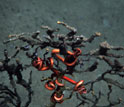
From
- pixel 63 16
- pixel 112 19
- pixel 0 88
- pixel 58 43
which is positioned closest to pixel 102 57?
pixel 58 43

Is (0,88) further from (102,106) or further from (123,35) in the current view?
(123,35)

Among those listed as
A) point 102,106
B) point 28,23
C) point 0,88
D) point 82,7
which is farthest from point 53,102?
point 82,7

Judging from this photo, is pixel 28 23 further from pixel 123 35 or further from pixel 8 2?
pixel 123 35

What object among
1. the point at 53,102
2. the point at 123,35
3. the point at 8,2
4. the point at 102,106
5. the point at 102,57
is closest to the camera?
the point at 102,57

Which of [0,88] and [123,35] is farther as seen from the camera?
[123,35]

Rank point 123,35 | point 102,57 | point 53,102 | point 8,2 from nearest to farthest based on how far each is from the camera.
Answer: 1. point 102,57
2. point 53,102
3. point 8,2
4. point 123,35

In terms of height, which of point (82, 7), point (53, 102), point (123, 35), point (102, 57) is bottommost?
point (53, 102)

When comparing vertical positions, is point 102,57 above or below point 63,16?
below
